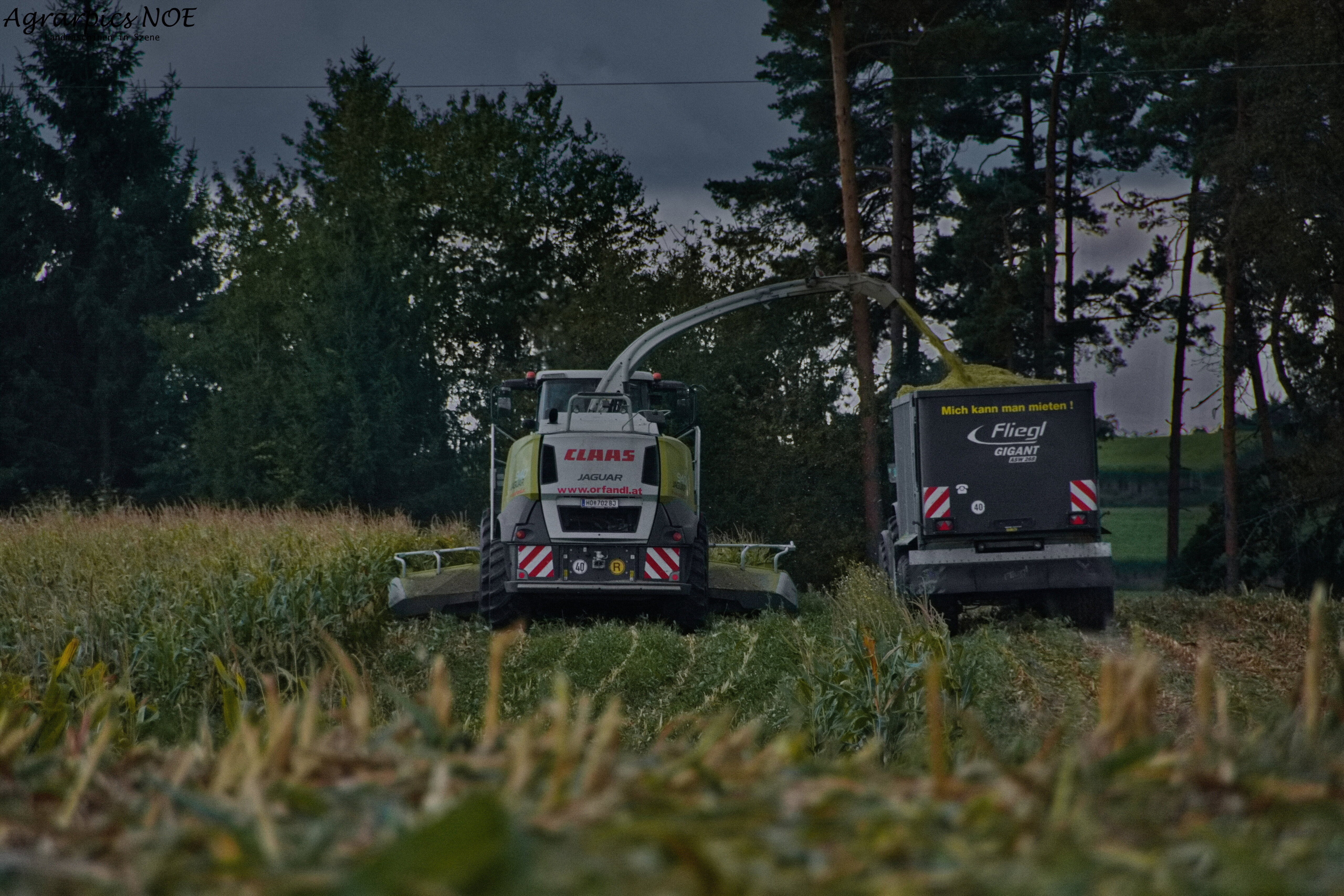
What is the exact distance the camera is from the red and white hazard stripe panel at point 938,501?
13.2 meters

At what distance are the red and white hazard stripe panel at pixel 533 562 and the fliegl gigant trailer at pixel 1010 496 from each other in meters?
3.73

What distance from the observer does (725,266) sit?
31.6 metres

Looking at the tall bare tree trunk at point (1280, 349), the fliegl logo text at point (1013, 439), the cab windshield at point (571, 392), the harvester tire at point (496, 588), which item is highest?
the tall bare tree trunk at point (1280, 349)

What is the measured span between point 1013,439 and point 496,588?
5.32 metres

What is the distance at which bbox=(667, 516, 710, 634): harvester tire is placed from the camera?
499 inches

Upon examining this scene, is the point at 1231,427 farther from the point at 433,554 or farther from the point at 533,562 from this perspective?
the point at 533,562

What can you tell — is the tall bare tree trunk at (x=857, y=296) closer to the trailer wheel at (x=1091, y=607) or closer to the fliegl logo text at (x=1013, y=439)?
the fliegl logo text at (x=1013, y=439)

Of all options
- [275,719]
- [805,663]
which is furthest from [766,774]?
[805,663]

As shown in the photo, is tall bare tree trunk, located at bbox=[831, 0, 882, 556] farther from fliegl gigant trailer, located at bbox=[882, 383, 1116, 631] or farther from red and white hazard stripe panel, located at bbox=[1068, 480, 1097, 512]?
red and white hazard stripe panel, located at bbox=[1068, 480, 1097, 512]

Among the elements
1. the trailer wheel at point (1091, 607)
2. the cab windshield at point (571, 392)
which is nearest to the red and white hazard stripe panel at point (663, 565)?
the cab windshield at point (571, 392)

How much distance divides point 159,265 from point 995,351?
23069 millimetres

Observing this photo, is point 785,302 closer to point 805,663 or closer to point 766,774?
point 805,663

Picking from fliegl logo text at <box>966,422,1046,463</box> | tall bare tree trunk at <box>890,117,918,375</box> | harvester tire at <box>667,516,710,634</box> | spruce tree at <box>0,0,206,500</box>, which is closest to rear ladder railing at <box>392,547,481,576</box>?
harvester tire at <box>667,516,710,634</box>

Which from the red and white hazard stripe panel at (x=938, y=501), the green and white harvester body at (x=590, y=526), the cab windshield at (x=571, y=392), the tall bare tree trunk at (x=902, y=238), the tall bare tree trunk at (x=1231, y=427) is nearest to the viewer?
the green and white harvester body at (x=590, y=526)
